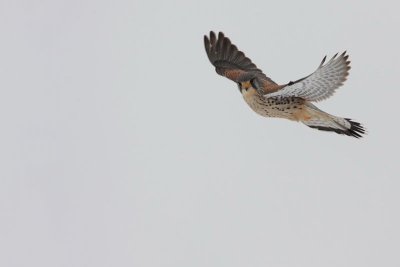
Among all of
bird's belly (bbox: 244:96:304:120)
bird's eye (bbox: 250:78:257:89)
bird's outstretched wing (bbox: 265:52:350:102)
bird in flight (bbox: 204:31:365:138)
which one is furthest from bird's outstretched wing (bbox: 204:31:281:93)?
bird's outstretched wing (bbox: 265:52:350:102)

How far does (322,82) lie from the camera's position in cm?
1042

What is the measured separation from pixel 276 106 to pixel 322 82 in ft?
4.17

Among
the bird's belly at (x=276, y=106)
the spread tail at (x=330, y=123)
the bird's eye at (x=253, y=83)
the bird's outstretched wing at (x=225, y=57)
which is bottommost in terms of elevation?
the spread tail at (x=330, y=123)

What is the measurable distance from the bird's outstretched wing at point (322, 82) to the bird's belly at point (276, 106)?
410mm

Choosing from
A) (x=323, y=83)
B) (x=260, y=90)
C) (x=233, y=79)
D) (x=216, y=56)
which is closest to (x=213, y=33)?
(x=216, y=56)

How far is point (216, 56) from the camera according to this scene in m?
13.6

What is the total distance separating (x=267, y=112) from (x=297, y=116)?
447mm

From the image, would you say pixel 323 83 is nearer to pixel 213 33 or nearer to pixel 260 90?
pixel 260 90

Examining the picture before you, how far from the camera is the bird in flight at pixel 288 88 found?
10.3 metres

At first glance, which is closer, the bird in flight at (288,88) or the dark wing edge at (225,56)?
the bird in flight at (288,88)

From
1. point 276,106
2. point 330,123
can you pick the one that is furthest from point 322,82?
point 330,123

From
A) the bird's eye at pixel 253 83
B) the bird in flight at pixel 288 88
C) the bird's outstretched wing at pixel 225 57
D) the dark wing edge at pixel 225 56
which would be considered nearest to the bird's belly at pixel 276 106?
the bird in flight at pixel 288 88

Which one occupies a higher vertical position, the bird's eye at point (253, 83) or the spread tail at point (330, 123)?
the bird's eye at point (253, 83)

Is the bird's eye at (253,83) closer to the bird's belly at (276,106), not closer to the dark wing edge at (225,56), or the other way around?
the bird's belly at (276,106)
